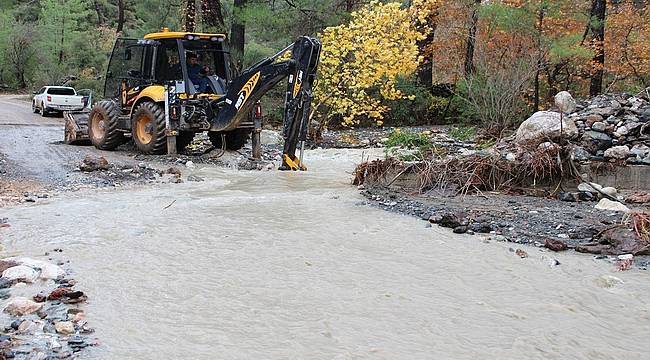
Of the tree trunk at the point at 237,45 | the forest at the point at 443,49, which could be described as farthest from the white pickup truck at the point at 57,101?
the tree trunk at the point at 237,45

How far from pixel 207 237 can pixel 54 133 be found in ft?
38.1

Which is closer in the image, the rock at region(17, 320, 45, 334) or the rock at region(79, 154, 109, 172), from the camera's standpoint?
the rock at region(17, 320, 45, 334)

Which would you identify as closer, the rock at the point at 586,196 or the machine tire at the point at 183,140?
the rock at the point at 586,196

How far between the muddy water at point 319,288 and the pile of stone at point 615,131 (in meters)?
4.32

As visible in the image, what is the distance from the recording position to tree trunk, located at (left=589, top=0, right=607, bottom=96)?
61.0 feet

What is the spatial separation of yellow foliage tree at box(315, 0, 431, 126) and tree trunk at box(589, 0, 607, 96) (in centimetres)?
520

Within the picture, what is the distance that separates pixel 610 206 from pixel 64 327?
7279 millimetres

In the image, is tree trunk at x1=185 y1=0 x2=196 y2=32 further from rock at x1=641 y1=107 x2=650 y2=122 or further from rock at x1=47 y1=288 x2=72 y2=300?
rock at x1=47 y1=288 x2=72 y2=300

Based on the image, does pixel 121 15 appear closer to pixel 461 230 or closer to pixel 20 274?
pixel 461 230

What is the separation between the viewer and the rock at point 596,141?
10921mm

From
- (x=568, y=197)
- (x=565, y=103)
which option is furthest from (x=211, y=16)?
(x=568, y=197)

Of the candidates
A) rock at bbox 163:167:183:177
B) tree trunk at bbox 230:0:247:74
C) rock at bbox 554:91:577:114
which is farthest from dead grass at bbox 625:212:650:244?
tree trunk at bbox 230:0:247:74

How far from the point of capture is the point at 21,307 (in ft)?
15.5

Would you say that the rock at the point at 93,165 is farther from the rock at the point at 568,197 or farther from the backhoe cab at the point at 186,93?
the rock at the point at 568,197
